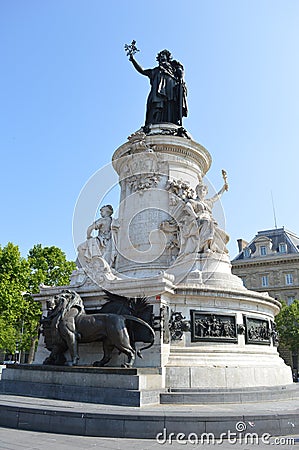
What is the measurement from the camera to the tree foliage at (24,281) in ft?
92.8

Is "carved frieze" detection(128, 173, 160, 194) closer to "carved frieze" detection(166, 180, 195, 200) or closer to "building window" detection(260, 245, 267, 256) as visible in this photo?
"carved frieze" detection(166, 180, 195, 200)

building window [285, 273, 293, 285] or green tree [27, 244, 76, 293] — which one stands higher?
building window [285, 273, 293, 285]

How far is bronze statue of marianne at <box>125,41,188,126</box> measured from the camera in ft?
68.4

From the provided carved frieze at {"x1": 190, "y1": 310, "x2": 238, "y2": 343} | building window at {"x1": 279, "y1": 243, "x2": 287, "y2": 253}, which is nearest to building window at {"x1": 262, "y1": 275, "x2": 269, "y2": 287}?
building window at {"x1": 279, "y1": 243, "x2": 287, "y2": 253}

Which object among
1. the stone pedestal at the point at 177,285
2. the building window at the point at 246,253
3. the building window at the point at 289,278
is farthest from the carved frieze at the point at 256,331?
the building window at the point at 246,253

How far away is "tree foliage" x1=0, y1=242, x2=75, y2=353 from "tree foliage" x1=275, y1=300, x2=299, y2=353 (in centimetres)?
2211

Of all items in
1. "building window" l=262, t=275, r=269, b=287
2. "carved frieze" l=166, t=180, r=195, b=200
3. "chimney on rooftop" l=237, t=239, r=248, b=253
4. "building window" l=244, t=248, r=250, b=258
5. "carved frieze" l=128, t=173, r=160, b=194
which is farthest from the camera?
"chimney on rooftop" l=237, t=239, r=248, b=253

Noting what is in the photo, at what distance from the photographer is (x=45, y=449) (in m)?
6.42

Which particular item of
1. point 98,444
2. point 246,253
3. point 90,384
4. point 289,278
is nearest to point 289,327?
point 289,278

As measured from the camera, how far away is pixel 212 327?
12555mm

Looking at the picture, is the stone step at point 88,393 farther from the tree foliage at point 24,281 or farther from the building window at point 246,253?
the building window at point 246,253

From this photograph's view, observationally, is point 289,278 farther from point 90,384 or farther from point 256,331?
point 90,384

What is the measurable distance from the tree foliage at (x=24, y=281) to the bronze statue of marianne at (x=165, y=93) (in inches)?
616

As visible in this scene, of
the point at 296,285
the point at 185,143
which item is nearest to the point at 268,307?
A: the point at 185,143
